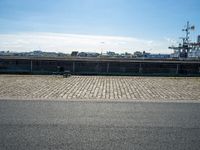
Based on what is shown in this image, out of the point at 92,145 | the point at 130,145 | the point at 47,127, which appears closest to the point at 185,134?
the point at 130,145

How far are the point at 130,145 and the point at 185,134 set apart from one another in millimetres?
1558

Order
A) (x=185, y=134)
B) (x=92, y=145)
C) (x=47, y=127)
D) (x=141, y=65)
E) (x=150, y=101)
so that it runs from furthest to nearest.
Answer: (x=141, y=65) < (x=150, y=101) < (x=47, y=127) < (x=185, y=134) < (x=92, y=145)

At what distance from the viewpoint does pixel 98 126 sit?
262 inches

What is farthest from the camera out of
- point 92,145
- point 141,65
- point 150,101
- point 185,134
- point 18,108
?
point 141,65

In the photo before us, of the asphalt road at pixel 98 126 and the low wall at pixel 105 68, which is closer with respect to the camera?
the asphalt road at pixel 98 126

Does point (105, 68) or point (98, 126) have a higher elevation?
point (105, 68)

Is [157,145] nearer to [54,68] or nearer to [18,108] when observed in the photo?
[18,108]

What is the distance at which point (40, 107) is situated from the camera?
8.85 meters

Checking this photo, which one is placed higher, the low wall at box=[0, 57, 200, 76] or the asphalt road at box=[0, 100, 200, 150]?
the low wall at box=[0, 57, 200, 76]

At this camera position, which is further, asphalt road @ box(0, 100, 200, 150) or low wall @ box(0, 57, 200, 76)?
low wall @ box(0, 57, 200, 76)

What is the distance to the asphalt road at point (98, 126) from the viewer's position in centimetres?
538

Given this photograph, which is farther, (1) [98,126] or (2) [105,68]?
(2) [105,68]

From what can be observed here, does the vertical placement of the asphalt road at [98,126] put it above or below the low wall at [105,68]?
below

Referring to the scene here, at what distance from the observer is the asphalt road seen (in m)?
5.38
